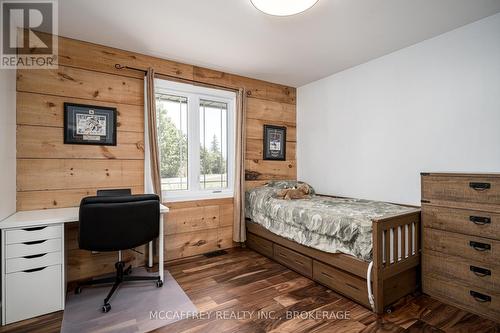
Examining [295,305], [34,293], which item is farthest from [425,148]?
[34,293]

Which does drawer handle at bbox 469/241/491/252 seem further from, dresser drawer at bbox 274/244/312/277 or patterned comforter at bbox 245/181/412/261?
dresser drawer at bbox 274/244/312/277

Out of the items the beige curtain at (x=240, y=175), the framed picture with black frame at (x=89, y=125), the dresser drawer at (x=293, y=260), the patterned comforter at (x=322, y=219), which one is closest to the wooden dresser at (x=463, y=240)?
the patterned comforter at (x=322, y=219)

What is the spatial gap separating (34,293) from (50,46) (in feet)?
7.38

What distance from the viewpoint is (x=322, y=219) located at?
2.36 metres

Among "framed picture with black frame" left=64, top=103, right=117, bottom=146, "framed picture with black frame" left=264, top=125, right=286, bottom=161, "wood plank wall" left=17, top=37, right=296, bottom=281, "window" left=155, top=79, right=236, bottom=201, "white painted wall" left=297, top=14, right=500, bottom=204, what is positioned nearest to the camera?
"white painted wall" left=297, top=14, right=500, bottom=204

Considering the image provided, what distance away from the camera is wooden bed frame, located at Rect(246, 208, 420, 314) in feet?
6.38

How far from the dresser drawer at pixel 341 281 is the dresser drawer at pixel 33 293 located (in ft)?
7.38

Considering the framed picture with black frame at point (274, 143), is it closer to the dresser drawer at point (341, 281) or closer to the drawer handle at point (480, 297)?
the dresser drawer at point (341, 281)

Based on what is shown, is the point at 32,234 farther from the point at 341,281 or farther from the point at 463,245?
the point at 463,245

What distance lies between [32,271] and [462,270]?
133 inches

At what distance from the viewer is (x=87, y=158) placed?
8.50ft

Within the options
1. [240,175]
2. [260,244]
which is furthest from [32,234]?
[260,244]

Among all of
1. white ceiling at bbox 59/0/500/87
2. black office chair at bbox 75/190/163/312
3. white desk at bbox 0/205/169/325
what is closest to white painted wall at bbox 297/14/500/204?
white ceiling at bbox 59/0/500/87

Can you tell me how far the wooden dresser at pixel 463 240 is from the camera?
6.10ft
